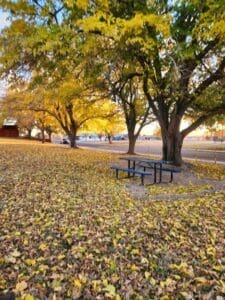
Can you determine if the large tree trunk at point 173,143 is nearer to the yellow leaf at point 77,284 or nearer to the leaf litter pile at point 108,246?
the leaf litter pile at point 108,246

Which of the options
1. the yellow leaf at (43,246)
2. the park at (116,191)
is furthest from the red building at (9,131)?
the yellow leaf at (43,246)

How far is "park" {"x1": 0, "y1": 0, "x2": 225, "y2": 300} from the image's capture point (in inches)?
166

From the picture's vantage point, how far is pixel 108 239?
5324 millimetres

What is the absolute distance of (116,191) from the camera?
357 inches

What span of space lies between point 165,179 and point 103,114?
18775 millimetres

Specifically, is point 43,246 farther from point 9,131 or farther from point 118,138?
point 118,138

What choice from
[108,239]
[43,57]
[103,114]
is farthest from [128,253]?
[103,114]

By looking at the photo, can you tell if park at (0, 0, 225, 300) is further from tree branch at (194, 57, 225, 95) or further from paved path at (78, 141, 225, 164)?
paved path at (78, 141, 225, 164)

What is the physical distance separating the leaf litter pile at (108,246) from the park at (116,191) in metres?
0.02

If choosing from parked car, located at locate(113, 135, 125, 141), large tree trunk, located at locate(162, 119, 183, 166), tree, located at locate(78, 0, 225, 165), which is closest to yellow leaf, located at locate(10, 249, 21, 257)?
tree, located at locate(78, 0, 225, 165)

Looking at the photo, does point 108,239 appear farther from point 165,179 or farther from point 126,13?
point 126,13

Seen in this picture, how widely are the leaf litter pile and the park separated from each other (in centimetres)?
2

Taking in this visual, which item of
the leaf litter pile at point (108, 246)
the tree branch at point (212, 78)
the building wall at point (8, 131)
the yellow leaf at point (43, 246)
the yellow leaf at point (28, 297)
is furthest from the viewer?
the building wall at point (8, 131)

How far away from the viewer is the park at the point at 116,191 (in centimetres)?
421
